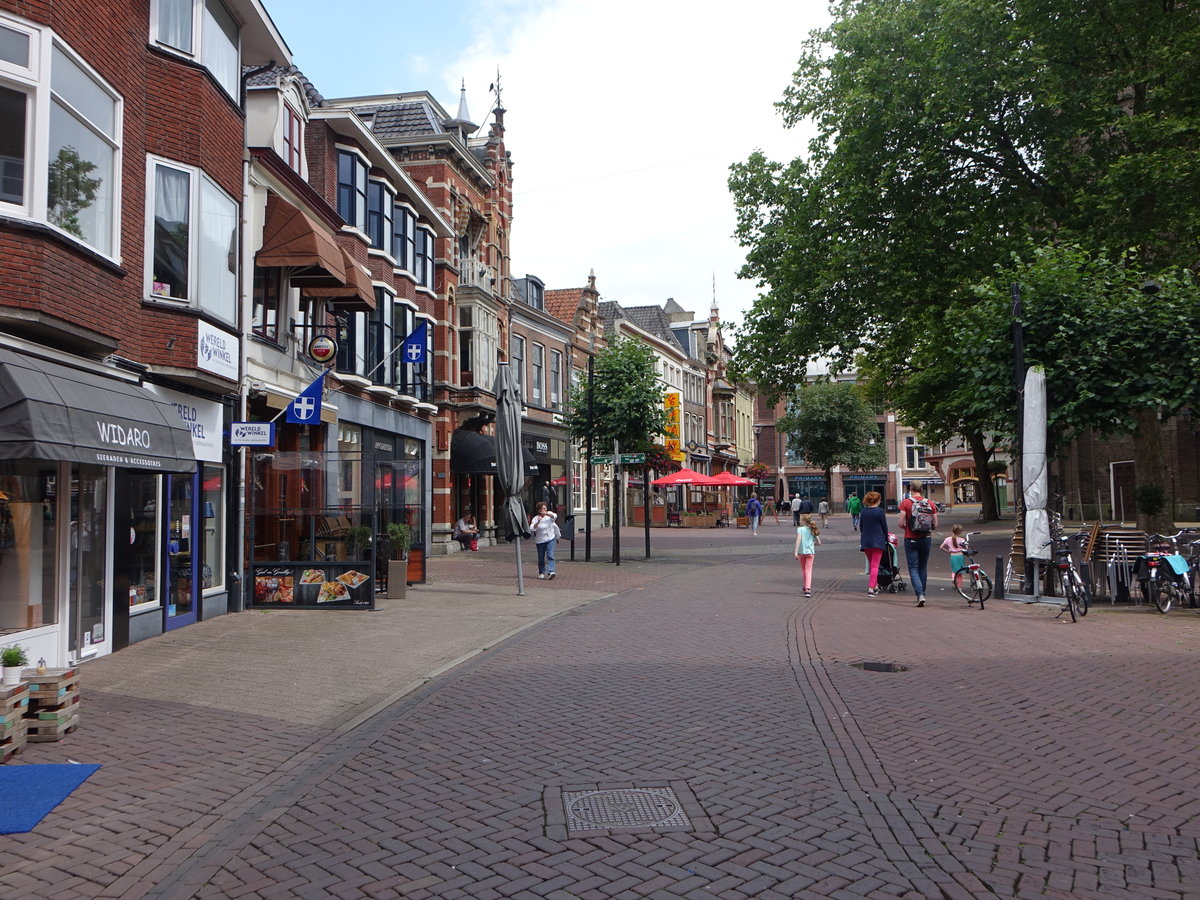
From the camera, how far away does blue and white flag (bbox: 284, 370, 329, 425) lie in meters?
16.0

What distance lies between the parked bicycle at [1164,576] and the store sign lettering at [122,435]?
12811mm

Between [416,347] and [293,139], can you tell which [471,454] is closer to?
[416,347]

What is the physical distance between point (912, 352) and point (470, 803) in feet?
95.1

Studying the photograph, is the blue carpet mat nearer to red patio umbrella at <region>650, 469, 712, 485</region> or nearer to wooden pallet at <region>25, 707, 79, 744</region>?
wooden pallet at <region>25, 707, 79, 744</region>

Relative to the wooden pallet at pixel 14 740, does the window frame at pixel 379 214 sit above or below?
above

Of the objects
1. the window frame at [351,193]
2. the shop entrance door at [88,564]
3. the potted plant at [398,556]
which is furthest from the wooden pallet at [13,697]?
the window frame at [351,193]

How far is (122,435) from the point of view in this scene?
959 centimetres

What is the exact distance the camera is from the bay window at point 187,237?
11961 millimetres

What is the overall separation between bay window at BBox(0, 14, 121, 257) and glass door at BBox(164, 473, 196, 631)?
11.6 ft

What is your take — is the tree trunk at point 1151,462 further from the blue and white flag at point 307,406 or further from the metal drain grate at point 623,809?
the metal drain grate at point 623,809

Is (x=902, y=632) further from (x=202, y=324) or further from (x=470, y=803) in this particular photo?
(x=202, y=324)

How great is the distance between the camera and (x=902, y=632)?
39.6ft

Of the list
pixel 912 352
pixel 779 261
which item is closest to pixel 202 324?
pixel 779 261

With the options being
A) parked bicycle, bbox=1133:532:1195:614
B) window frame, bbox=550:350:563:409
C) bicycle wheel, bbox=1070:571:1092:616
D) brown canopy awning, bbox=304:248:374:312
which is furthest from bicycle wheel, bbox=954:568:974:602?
window frame, bbox=550:350:563:409
